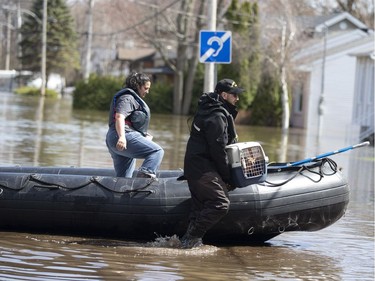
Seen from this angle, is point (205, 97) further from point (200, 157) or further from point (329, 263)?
point (329, 263)

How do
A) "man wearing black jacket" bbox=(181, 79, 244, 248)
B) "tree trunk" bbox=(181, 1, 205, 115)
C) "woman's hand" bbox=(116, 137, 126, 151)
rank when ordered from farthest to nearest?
"tree trunk" bbox=(181, 1, 205, 115)
"woman's hand" bbox=(116, 137, 126, 151)
"man wearing black jacket" bbox=(181, 79, 244, 248)

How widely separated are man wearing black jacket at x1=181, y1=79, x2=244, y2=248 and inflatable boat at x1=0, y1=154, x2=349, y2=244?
1.05 ft

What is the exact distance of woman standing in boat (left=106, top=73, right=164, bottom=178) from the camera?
32.7ft

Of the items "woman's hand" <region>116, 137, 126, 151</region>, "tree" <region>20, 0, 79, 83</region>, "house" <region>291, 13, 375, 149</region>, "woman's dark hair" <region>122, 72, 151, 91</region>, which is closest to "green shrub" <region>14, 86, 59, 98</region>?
"tree" <region>20, 0, 79, 83</region>

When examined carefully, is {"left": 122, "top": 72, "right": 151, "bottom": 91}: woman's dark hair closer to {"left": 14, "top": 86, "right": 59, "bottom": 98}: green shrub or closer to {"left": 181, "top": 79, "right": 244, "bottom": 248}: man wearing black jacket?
{"left": 181, "top": 79, "right": 244, "bottom": 248}: man wearing black jacket

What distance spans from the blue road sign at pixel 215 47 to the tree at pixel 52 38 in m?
71.6

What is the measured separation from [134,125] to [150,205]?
104 centimetres

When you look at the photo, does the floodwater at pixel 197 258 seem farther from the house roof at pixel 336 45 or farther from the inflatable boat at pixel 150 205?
the house roof at pixel 336 45

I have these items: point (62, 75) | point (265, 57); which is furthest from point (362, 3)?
point (62, 75)

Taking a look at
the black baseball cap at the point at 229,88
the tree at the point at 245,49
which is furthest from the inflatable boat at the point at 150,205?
the tree at the point at 245,49

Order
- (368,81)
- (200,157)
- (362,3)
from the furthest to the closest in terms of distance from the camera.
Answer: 1. (362,3)
2. (368,81)
3. (200,157)

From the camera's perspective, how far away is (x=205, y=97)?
9234mm

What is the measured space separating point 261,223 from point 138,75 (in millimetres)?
2018

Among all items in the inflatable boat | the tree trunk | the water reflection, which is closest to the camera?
the water reflection
